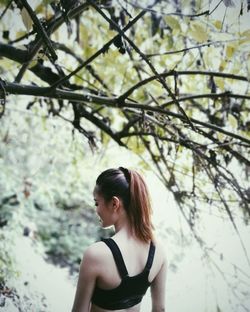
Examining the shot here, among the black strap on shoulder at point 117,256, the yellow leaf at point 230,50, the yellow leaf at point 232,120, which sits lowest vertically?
the black strap on shoulder at point 117,256

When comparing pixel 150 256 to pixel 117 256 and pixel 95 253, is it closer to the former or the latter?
pixel 117 256

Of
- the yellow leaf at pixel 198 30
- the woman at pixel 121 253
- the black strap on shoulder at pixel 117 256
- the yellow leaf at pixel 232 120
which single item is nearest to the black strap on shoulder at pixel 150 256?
the woman at pixel 121 253

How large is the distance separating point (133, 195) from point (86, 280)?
431 millimetres

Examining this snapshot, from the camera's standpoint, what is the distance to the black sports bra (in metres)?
1.56

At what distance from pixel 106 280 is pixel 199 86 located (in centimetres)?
245

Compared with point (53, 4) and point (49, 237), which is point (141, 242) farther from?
point (49, 237)

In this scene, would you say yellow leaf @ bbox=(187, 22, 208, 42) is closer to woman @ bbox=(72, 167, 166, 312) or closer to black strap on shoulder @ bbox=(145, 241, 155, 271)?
woman @ bbox=(72, 167, 166, 312)

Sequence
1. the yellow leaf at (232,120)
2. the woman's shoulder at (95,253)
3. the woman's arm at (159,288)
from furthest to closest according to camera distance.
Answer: the yellow leaf at (232,120), the woman's arm at (159,288), the woman's shoulder at (95,253)

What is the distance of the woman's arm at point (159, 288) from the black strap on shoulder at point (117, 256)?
1.11ft

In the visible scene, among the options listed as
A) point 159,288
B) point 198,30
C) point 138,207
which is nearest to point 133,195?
point 138,207

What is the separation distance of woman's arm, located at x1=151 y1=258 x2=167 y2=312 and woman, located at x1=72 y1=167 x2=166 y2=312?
33 millimetres

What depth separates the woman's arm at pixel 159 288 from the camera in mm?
1846

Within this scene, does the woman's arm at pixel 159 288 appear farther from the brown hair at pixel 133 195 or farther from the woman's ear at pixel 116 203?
the woman's ear at pixel 116 203

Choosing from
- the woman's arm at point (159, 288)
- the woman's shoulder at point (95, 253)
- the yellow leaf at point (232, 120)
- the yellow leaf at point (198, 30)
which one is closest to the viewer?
the woman's shoulder at point (95, 253)
